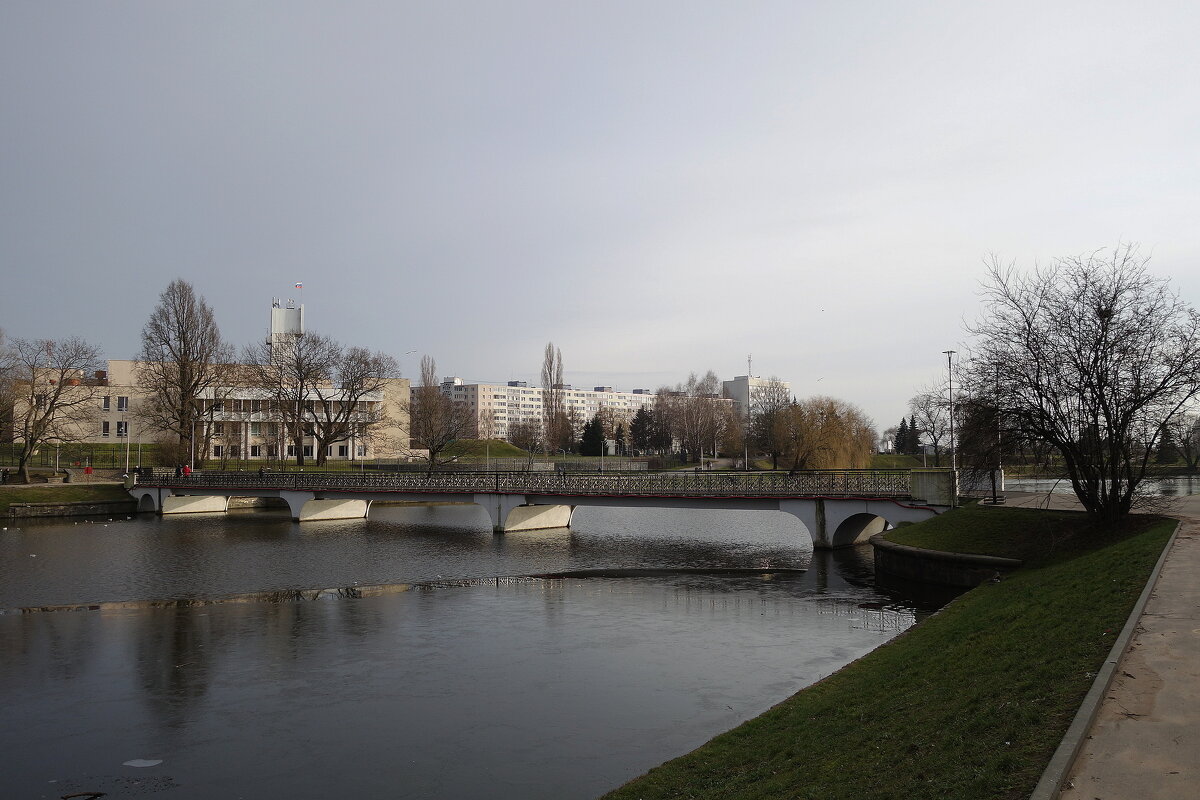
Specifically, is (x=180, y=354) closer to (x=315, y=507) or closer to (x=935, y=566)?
(x=315, y=507)

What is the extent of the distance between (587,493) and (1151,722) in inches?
1604

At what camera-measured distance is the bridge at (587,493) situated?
3819 centimetres

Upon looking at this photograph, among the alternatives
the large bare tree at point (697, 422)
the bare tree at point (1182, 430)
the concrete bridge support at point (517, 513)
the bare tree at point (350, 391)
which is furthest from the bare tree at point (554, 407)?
the bare tree at point (1182, 430)

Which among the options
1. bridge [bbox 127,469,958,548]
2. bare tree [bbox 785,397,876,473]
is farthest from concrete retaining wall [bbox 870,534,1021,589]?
bare tree [bbox 785,397,876,473]

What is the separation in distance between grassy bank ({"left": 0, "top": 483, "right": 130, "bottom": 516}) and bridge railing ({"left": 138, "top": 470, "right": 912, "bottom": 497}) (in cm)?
242

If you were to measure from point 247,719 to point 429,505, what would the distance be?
6503 centimetres

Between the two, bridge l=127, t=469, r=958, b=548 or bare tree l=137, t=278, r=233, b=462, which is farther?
bare tree l=137, t=278, r=233, b=462

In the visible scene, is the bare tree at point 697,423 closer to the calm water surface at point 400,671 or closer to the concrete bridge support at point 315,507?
the concrete bridge support at point 315,507

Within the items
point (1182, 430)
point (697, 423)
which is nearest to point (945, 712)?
point (1182, 430)

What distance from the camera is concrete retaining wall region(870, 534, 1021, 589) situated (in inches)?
1008

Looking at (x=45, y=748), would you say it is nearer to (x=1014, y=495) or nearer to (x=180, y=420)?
(x=1014, y=495)

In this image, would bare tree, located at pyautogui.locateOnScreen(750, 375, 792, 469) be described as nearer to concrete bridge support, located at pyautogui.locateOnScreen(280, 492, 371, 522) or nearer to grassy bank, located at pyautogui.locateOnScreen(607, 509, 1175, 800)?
concrete bridge support, located at pyautogui.locateOnScreen(280, 492, 371, 522)

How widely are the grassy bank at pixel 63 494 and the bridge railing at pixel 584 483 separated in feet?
7.94

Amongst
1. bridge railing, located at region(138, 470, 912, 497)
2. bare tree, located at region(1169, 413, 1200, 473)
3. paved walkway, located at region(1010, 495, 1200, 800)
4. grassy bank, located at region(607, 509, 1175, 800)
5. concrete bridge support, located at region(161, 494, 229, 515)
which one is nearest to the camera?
paved walkway, located at region(1010, 495, 1200, 800)
